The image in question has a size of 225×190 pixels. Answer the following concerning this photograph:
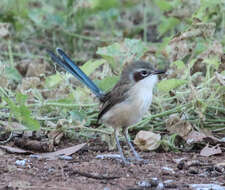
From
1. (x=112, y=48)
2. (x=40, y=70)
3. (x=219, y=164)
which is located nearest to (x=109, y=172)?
(x=219, y=164)

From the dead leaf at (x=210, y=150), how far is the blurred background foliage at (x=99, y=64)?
0.31 meters

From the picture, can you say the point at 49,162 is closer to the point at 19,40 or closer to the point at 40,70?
the point at 40,70

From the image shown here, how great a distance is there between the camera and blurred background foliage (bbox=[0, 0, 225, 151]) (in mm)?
5586

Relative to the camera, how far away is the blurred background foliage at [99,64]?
Result: 559 centimetres

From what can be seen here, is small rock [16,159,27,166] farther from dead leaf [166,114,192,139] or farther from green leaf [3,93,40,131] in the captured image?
dead leaf [166,114,192,139]

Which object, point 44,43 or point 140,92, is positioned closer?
point 140,92

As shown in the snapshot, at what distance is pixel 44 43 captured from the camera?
9.10 m

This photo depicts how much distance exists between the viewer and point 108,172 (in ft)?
14.9

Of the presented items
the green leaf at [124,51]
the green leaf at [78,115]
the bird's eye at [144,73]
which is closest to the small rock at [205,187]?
the bird's eye at [144,73]

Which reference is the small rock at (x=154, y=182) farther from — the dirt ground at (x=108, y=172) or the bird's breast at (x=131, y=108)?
the bird's breast at (x=131, y=108)

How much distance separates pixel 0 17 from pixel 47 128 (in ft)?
11.2

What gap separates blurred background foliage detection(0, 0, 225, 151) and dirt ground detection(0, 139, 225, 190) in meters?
0.45

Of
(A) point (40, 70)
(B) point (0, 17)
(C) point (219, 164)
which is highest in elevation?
(B) point (0, 17)

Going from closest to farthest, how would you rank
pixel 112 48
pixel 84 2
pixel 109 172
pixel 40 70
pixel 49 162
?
1. pixel 109 172
2. pixel 49 162
3. pixel 112 48
4. pixel 40 70
5. pixel 84 2
